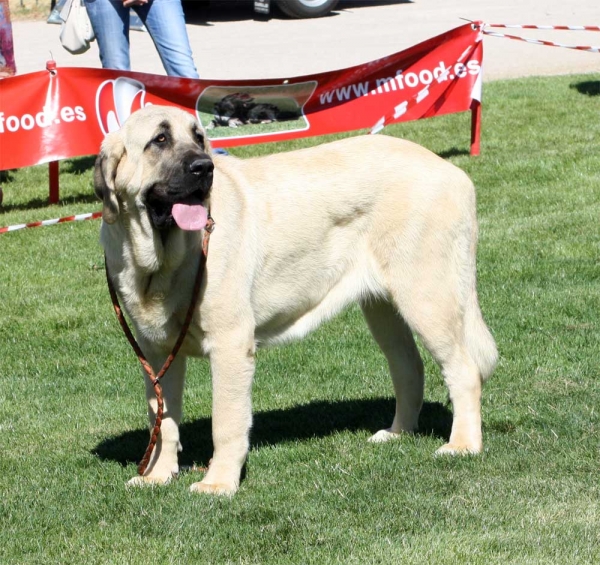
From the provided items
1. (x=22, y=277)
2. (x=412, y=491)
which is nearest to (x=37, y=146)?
(x=22, y=277)

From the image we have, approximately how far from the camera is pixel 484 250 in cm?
842

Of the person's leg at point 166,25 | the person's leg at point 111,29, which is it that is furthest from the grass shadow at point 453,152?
the person's leg at point 111,29

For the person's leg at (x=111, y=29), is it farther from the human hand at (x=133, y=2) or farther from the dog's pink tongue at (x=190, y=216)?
the dog's pink tongue at (x=190, y=216)

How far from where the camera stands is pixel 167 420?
495 cm

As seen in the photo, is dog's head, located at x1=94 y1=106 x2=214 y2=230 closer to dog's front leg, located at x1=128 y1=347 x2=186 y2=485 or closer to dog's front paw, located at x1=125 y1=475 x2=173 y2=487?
dog's front leg, located at x1=128 y1=347 x2=186 y2=485

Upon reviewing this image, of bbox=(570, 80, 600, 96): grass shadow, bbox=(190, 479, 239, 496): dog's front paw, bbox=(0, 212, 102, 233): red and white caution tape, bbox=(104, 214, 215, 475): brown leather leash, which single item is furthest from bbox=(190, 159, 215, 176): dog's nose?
bbox=(570, 80, 600, 96): grass shadow

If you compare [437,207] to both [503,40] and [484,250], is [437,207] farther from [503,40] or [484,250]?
[503,40]

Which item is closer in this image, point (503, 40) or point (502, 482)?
point (502, 482)

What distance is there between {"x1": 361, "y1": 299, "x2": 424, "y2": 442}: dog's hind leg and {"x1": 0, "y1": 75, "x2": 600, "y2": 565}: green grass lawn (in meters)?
0.14

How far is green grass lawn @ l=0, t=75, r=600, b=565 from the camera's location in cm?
414

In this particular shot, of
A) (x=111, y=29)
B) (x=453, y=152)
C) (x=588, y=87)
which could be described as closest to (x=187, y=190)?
(x=111, y=29)

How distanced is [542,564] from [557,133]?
27.4ft

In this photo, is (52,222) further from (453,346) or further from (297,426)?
(453,346)

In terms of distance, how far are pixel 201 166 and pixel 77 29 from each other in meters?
6.84
